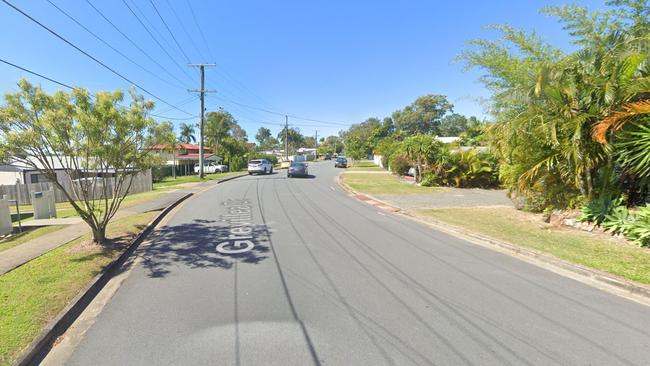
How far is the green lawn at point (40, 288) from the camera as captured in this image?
3508mm

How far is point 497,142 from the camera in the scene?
36.0 ft

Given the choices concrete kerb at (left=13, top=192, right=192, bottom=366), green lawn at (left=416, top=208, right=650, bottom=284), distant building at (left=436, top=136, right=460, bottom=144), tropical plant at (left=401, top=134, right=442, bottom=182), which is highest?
distant building at (left=436, top=136, right=460, bottom=144)

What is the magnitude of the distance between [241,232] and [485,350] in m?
6.25

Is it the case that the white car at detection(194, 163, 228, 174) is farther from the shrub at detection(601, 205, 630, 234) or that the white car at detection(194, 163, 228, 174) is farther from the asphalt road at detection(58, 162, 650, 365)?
the shrub at detection(601, 205, 630, 234)

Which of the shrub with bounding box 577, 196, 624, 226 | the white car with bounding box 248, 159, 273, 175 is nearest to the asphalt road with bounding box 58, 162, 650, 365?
the shrub with bounding box 577, 196, 624, 226

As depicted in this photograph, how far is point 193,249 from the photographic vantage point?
6.87 m

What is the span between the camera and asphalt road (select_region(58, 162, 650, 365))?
3.24 m

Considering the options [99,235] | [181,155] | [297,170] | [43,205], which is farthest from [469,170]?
[181,155]

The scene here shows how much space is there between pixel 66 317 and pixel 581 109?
11.1 metres

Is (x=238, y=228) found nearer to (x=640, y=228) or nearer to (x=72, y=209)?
(x=640, y=228)

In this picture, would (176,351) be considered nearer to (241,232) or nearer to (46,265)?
(46,265)

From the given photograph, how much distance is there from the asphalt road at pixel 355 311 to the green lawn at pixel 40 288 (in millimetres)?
555

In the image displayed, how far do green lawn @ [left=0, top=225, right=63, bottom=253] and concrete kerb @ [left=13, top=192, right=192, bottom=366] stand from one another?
12.9ft

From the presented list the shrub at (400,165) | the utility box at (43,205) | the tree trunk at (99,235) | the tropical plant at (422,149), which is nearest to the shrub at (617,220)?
the tree trunk at (99,235)
